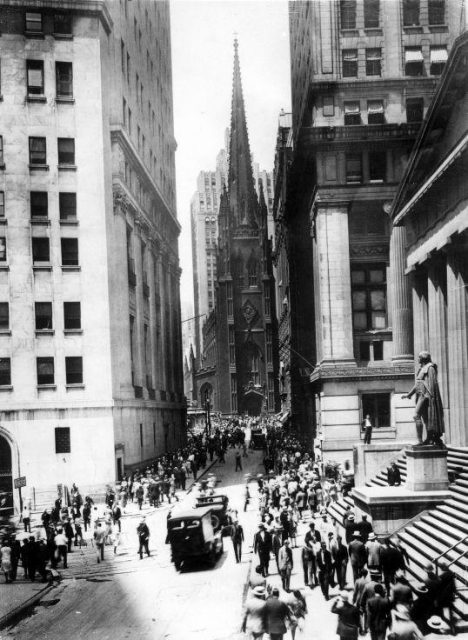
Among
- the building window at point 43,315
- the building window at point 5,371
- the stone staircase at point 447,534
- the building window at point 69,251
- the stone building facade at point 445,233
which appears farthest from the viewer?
the building window at point 69,251

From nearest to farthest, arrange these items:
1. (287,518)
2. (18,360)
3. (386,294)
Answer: (287,518) < (18,360) < (386,294)

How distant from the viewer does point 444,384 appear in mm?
28344

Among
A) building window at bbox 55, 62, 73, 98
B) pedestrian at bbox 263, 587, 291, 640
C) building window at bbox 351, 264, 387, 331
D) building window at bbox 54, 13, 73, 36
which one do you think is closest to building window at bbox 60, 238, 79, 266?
building window at bbox 55, 62, 73, 98

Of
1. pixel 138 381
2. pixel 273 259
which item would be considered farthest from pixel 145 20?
pixel 273 259

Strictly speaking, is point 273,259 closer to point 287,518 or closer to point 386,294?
point 386,294

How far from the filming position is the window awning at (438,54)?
45.0 metres

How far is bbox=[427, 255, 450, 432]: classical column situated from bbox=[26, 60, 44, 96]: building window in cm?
2630

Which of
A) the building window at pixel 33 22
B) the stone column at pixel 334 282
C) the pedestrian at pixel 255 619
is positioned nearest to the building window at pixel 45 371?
the stone column at pixel 334 282

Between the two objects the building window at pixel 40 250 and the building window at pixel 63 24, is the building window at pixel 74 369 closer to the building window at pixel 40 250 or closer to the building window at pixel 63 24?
the building window at pixel 40 250

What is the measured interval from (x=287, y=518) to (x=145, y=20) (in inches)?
2083

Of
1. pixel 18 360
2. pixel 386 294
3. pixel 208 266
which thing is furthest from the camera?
pixel 208 266

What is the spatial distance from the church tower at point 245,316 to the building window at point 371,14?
7837 centimetres

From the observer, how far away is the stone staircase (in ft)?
51.5

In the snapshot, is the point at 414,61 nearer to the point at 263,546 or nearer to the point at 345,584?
the point at 263,546
